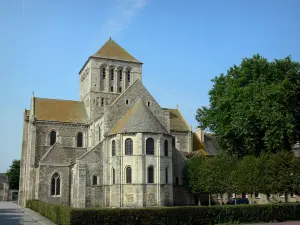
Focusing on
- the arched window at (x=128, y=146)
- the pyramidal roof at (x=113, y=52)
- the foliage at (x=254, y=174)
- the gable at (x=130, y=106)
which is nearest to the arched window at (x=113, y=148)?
the arched window at (x=128, y=146)

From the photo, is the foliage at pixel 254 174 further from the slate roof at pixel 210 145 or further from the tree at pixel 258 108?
the slate roof at pixel 210 145

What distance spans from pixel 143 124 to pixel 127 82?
17.0 metres

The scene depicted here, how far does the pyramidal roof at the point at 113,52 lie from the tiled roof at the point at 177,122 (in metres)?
9.88

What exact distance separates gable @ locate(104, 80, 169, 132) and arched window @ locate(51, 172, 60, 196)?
9292 mm

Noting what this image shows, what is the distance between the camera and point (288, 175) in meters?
32.7

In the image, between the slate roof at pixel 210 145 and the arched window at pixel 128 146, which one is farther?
the slate roof at pixel 210 145

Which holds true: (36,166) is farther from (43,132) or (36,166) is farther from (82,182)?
(82,182)

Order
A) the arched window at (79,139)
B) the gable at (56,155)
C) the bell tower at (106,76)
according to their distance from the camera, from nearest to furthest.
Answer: the gable at (56,155) → the arched window at (79,139) → the bell tower at (106,76)

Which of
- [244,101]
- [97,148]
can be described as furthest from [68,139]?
[244,101]

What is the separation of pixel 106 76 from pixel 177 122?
12.3m

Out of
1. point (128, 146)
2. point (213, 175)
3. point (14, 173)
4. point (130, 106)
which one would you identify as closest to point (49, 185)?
point (128, 146)

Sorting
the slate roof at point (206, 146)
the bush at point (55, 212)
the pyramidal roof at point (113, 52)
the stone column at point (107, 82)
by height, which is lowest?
the bush at point (55, 212)

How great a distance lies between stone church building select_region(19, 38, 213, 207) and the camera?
127 ft

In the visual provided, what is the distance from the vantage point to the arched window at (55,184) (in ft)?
151
